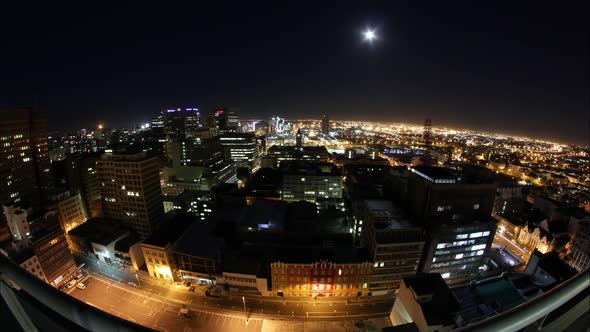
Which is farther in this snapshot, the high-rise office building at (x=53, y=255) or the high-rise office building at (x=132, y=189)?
the high-rise office building at (x=132, y=189)

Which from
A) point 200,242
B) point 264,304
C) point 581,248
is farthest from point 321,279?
point 581,248

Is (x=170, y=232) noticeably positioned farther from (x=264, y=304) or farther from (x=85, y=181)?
(x=85, y=181)

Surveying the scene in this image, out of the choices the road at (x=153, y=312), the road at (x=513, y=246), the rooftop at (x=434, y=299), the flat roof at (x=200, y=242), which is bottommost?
the road at (x=153, y=312)

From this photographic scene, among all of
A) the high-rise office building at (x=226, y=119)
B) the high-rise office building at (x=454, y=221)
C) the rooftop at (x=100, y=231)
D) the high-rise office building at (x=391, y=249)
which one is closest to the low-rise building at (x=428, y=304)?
the high-rise office building at (x=391, y=249)

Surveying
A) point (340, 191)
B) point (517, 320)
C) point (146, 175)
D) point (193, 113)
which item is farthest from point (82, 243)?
point (193, 113)

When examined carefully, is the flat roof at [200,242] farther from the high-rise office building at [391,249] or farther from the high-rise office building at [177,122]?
the high-rise office building at [177,122]

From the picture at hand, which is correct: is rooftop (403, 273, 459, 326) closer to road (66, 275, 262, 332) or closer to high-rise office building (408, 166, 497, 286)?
high-rise office building (408, 166, 497, 286)
